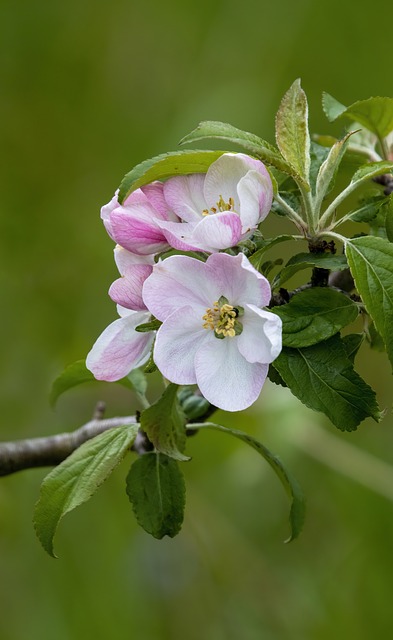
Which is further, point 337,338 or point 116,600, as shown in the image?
point 116,600

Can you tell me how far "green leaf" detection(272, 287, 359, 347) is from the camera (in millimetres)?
578

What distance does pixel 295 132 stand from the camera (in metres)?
0.64

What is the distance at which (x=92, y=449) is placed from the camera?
72cm

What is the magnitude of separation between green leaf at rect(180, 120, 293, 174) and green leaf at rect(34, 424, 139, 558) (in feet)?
0.83

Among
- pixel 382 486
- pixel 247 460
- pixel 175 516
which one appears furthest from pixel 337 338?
pixel 247 460


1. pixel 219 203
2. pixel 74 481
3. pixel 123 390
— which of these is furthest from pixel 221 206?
pixel 123 390

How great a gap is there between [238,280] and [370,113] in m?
0.25

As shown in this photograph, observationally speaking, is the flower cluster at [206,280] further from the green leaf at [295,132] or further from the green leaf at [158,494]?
the green leaf at [158,494]

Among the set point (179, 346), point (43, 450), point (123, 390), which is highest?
point (179, 346)

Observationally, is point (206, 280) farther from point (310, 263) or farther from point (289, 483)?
point (289, 483)

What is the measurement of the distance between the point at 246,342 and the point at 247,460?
3.57 ft

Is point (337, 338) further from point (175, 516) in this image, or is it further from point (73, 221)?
point (73, 221)

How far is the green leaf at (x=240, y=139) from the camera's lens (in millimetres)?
571

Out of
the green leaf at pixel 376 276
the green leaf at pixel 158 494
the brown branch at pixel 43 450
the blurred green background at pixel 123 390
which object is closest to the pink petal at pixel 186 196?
the green leaf at pixel 376 276
